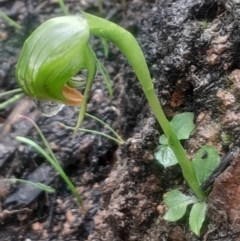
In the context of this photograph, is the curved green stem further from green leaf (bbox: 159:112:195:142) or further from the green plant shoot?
green leaf (bbox: 159:112:195:142)

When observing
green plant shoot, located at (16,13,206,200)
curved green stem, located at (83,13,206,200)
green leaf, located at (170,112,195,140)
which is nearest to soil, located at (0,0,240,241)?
green leaf, located at (170,112,195,140)

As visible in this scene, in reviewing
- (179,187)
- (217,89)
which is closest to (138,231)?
(179,187)

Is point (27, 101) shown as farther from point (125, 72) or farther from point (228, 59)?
point (228, 59)

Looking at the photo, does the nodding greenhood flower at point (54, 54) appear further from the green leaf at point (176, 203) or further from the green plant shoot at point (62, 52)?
the green leaf at point (176, 203)

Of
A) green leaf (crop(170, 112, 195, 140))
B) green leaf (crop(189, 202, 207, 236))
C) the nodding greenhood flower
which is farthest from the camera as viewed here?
green leaf (crop(170, 112, 195, 140))

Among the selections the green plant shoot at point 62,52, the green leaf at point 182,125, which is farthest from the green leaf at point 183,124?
the green plant shoot at point 62,52

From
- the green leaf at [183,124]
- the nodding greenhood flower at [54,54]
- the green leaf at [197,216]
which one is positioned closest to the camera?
the nodding greenhood flower at [54,54]
